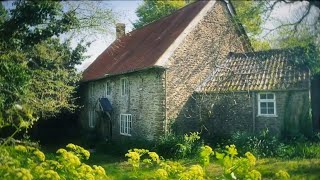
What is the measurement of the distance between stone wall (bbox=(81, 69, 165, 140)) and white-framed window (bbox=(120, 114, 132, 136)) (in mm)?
258

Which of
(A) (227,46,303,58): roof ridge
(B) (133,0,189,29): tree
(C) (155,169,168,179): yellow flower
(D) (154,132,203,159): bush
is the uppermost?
(B) (133,0,189,29): tree

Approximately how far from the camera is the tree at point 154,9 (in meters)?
37.1

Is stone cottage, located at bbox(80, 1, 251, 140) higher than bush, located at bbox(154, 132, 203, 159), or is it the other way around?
stone cottage, located at bbox(80, 1, 251, 140)

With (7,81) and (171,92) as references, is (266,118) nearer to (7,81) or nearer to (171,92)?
(171,92)

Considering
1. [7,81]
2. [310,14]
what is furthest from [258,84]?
[7,81]

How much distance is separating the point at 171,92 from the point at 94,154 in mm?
5843

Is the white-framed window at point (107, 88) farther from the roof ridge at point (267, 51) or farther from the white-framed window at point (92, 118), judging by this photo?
the roof ridge at point (267, 51)

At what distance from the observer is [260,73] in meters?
18.1

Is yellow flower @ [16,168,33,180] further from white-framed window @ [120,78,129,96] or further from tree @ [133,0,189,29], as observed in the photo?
tree @ [133,0,189,29]

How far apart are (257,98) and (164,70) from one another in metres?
5.36

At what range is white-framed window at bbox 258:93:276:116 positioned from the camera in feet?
55.4

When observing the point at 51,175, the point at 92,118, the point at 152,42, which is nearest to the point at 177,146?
the point at 152,42

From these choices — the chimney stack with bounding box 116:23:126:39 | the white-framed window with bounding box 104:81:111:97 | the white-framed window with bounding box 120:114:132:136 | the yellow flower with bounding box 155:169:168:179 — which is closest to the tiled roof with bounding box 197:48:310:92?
the white-framed window with bounding box 120:114:132:136

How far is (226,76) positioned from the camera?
18.9 m
